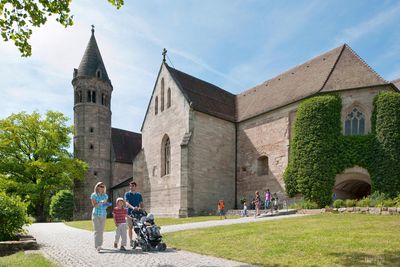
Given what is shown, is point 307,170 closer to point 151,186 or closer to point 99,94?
point 151,186

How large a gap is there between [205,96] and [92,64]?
61.7 feet

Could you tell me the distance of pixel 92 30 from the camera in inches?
1729

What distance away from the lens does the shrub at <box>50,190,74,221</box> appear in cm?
3919

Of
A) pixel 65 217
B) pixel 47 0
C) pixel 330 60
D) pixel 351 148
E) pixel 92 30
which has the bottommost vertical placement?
pixel 65 217

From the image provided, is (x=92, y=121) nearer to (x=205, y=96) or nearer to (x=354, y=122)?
(x=205, y=96)

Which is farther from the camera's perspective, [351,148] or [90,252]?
[351,148]

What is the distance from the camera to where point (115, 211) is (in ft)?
31.6

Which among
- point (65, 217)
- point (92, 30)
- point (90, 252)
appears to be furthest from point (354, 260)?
point (92, 30)

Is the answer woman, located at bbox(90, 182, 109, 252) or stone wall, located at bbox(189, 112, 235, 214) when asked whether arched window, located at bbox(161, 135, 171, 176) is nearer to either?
stone wall, located at bbox(189, 112, 235, 214)

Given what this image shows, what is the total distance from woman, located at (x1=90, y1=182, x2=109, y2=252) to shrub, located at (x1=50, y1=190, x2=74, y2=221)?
32.8 metres

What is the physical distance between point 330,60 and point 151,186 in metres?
17.0

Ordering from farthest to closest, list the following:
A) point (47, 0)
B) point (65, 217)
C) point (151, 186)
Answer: point (65, 217), point (151, 186), point (47, 0)

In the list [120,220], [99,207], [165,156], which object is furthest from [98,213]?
[165,156]

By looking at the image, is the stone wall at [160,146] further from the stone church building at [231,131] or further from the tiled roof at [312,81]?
Result: the tiled roof at [312,81]
